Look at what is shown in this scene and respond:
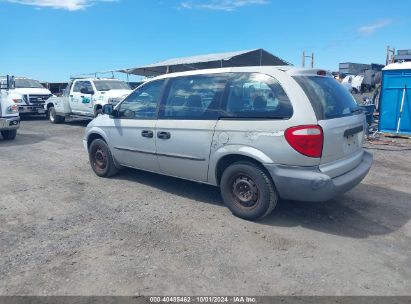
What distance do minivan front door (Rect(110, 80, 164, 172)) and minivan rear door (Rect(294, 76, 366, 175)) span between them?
2221mm

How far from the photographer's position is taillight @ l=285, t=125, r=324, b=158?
12.0 ft

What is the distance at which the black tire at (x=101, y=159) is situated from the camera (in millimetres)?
5992

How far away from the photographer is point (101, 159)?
246 inches

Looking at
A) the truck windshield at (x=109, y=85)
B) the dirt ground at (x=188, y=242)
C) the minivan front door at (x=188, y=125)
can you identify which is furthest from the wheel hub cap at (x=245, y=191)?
the truck windshield at (x=109, y=85)

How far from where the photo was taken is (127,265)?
3.28 meters

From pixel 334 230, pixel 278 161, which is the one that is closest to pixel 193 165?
pixel 278 161

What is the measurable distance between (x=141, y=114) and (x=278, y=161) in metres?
2.42

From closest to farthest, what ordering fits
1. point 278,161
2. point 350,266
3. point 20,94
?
point 350,266
point 278,161
point 20,94

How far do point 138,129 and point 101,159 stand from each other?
1393 millimetres

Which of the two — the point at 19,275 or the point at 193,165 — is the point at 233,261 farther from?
the point at 19,275

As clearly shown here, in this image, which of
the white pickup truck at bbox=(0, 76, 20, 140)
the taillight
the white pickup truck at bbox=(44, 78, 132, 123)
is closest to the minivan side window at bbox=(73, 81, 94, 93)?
the white pickup truck at bbox=(44, 78, 132, 123)

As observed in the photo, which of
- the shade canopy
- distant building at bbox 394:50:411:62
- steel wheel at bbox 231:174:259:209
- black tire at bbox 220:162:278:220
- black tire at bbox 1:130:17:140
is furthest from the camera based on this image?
distant building at bbox 394:50:411:62

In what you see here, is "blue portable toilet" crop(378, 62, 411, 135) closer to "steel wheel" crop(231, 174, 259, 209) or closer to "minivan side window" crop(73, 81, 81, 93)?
"steel wheel" crop(231, 174, 259, 209)

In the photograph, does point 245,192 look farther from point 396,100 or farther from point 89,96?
point 89,96
